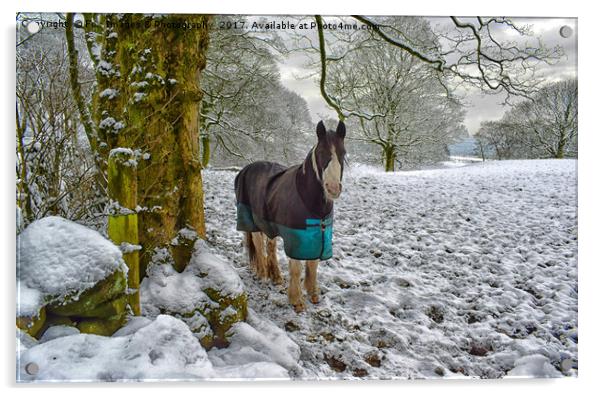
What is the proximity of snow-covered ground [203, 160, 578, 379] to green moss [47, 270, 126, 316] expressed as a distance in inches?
36.6

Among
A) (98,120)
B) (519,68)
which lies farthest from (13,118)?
(519,68)

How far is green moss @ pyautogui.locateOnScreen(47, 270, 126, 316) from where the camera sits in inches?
71.0

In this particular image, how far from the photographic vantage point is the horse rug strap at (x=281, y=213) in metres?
2.48

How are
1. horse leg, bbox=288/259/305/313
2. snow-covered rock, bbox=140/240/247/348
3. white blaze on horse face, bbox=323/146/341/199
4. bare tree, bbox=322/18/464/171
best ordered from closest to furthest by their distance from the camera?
snow-covered rock, bbox=140/240/247/348, white blaze on horse face, bbox=323/146/341/199, horse leg, bbox=288/259/305/313, bare tree, bbox=322/18/464/171

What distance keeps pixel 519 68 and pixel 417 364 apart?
2.38 metres

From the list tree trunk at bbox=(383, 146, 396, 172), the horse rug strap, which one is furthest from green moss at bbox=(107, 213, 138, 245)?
tree trunk at bbox=(383, 146, 396, 172)

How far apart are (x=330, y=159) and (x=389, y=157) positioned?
133 centimetres

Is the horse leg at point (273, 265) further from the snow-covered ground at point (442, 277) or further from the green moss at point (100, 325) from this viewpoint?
the green moss at point (100, 325)

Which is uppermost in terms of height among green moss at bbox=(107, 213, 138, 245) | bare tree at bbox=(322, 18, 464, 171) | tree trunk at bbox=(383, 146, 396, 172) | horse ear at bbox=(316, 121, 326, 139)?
bare tree at bbox=(322, 18, 464, 171)

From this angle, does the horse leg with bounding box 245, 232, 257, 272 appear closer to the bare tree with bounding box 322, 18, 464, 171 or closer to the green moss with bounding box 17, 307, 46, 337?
the bare tree with bounding box 322, 18, 464, 171

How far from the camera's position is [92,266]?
183 cm

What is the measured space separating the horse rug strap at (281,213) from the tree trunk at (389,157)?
1.13 metres

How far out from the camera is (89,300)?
5.99ft
